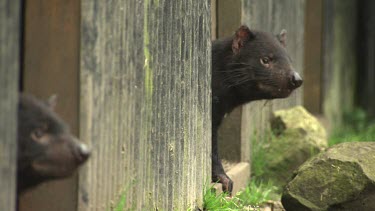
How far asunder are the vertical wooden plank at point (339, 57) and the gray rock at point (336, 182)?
5.74 m

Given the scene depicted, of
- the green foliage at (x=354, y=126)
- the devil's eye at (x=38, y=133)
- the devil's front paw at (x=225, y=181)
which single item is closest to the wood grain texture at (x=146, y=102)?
the devil's eye at (x=38, y=133)

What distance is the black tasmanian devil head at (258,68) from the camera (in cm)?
803

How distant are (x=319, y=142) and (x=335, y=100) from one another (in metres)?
4.43

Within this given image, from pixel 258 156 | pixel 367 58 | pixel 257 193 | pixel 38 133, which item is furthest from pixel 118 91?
pixel 367 58

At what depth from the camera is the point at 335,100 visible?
14.1 m

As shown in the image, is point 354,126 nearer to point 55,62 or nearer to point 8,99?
point 55,62

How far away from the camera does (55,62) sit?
15.8ft

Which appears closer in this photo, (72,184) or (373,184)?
(72,184)

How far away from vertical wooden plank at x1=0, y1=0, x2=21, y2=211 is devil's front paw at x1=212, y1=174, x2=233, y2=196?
155 inches

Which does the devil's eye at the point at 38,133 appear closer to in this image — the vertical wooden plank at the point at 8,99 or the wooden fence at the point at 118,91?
the wooden fence at the point at 118,91

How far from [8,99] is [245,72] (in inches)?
169

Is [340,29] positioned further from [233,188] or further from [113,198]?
[113,198]

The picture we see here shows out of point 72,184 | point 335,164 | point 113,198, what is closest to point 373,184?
point 335,164

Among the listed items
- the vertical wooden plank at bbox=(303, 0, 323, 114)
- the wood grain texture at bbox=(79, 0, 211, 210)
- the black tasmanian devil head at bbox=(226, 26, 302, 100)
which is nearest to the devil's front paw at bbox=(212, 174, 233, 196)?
the wood grain texture at bbox=(79, 0, 211, 210)
